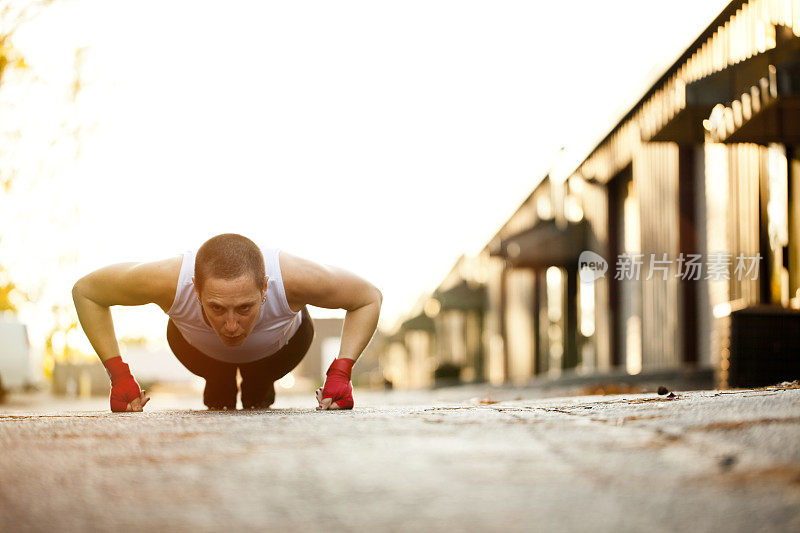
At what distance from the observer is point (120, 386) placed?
5297mm

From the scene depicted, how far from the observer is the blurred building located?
8.39 meters

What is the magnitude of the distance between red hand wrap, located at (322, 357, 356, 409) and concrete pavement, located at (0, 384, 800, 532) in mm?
1646

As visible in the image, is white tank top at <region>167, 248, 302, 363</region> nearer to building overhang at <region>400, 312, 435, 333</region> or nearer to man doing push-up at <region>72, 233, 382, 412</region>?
man doing push-up at <region>72, 233, 382, 412</region>

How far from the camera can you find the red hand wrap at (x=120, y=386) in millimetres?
5238

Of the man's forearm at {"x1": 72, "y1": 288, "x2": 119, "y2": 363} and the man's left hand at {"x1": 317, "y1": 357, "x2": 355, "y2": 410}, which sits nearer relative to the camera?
the man's left hand at {"x1": 317, "y1": 357, "x2": 355, "y2": 410}

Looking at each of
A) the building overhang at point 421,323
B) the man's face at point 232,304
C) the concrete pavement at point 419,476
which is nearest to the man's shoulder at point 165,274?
the man's face at point 232,304

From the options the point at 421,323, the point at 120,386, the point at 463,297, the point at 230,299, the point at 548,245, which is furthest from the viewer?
the point at 421,323

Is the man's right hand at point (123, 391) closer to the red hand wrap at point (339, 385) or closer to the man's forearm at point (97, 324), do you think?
the man's forearm at point (97, 324)

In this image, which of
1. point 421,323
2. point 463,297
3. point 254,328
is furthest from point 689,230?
point 421,323

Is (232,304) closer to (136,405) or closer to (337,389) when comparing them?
(337,389)

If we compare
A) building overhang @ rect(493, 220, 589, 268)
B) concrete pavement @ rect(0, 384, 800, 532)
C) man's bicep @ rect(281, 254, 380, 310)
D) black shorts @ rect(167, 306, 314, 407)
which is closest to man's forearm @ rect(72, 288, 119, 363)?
black shorts @ rect(167, 306, 314, 407)

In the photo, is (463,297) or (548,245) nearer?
(548,245)

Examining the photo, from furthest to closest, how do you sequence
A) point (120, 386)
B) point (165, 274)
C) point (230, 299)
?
point (120, 386) < point (165, 274) < point (230, 299)

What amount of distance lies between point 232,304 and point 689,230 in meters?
9.48
